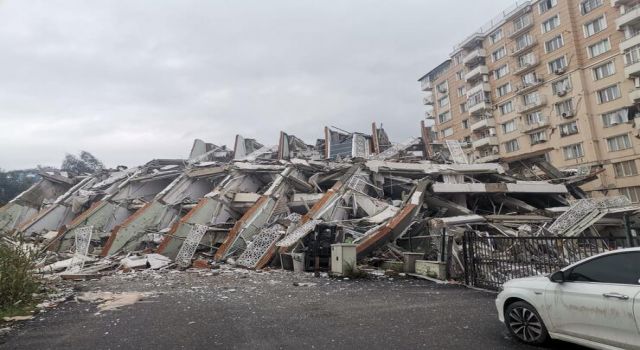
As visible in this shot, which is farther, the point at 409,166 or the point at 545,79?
the point at 545,79

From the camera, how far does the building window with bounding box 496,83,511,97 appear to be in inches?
1623

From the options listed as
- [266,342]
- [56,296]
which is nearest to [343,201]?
[56,296]

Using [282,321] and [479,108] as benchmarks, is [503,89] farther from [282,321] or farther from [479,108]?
[282,321]

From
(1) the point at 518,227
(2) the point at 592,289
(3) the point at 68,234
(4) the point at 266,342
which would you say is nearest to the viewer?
(2) the point at 592,289

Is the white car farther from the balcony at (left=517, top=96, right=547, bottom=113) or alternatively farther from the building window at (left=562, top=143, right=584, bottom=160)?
the balcony at (left=517, top=96, right=547, bottom=113)

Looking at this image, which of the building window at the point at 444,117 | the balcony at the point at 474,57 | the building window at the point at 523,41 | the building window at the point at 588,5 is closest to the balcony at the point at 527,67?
the building window at the point at 523,41

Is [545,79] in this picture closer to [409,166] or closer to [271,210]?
[409,166]

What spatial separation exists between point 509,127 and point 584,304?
134 feet

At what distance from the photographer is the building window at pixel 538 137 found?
3703 centimetres

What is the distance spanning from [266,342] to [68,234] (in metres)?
15.5

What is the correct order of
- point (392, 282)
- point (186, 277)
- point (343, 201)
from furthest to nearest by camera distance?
1. point (343, 201)
2. point (186, 277)
3. point (392, 282)

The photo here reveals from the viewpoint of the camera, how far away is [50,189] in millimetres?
26016

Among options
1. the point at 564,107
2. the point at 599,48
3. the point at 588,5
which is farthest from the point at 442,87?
the point at 599,48

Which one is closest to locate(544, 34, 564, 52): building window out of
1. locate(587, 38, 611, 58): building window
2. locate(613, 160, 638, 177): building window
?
locate(587, 38, 611, 58): building window
